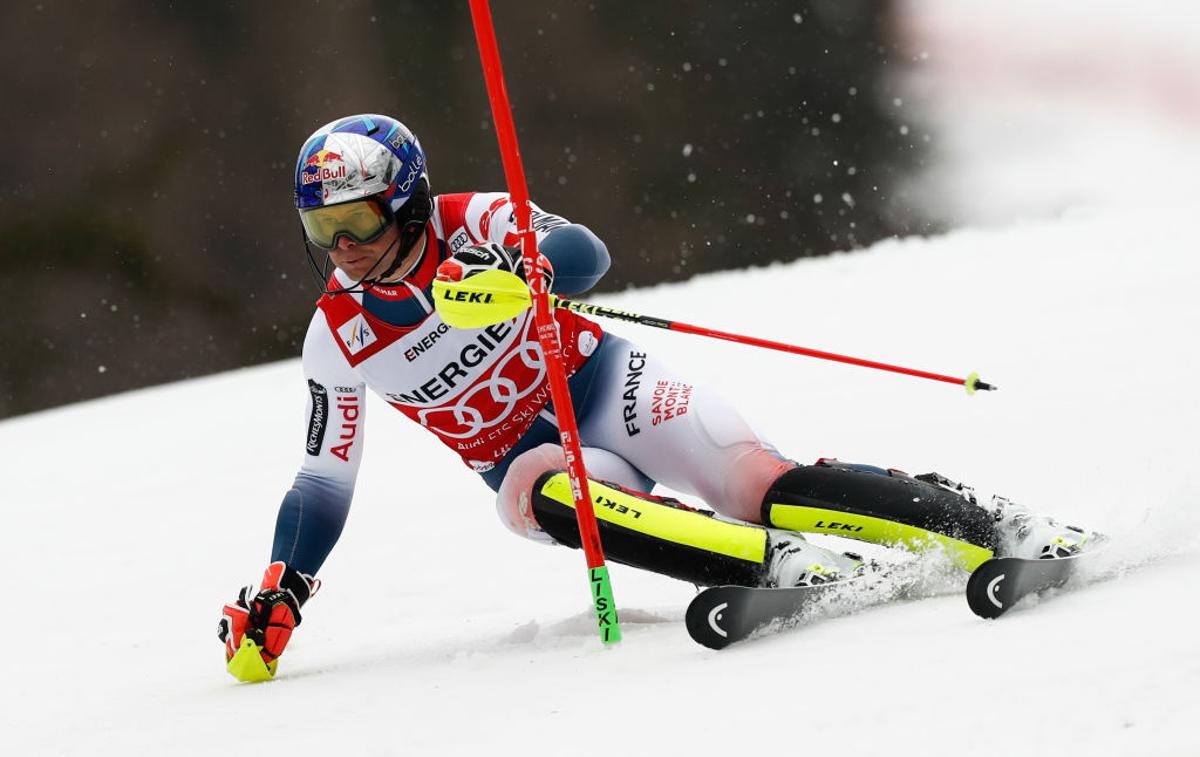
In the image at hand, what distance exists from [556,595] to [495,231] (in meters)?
1.36

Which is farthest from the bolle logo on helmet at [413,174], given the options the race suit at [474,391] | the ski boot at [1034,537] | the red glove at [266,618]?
the ski boot at [1034,537]

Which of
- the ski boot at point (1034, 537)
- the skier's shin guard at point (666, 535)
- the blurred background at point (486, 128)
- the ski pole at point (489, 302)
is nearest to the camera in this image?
the ski boot at point (1034, 537)

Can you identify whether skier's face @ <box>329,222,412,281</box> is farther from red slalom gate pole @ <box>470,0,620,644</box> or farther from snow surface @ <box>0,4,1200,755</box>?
snow surface @ <box>0,4,1200,755</box>

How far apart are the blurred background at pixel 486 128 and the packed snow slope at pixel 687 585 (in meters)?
0.41

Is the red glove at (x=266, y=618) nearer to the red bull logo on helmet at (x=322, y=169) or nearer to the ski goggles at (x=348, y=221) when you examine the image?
the ski goggles at (x=348, y=221)

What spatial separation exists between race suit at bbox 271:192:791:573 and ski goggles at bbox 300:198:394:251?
17 cm

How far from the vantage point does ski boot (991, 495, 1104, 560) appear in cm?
259

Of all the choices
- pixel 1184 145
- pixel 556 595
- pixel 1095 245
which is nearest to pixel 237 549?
pixel 556 595

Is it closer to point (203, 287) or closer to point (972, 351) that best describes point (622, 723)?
point (972, 351)

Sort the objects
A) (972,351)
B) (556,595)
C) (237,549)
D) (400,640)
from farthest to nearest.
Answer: (972,351)
(237,549)
(556,595)
(400,640)

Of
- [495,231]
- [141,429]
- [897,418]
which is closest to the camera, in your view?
[495,231]

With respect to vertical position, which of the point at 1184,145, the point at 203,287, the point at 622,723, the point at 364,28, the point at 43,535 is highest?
the point at 364,28

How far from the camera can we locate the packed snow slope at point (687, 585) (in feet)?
6.51

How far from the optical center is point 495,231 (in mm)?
3338
